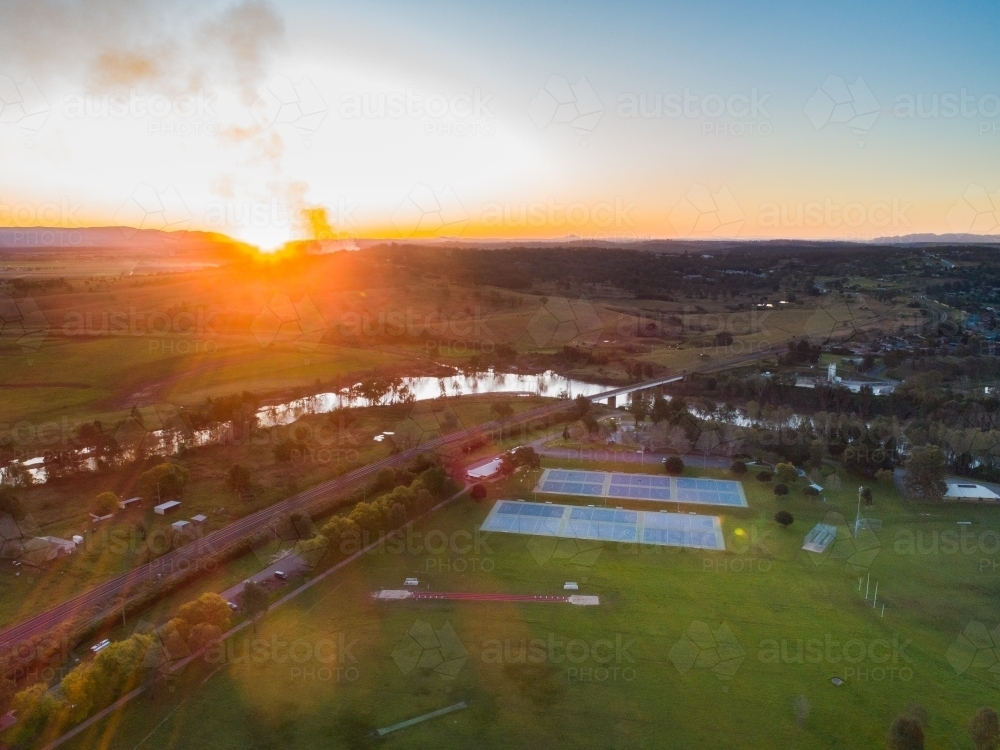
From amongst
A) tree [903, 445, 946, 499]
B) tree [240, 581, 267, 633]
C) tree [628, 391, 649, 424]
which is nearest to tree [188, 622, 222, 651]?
tree [240, 581, 267, 633]

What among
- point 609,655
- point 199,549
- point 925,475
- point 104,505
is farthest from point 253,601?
point 925,475

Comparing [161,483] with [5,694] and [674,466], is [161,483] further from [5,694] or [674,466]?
[674,466]

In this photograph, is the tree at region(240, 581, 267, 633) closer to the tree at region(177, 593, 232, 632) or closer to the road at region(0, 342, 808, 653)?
the tree at region(177, 593, 232, 632)

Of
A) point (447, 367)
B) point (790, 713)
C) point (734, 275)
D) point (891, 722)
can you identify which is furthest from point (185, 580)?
point (734, 275)

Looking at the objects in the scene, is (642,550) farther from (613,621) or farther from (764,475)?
(764,475)

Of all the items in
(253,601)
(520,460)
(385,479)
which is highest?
(253,601)
